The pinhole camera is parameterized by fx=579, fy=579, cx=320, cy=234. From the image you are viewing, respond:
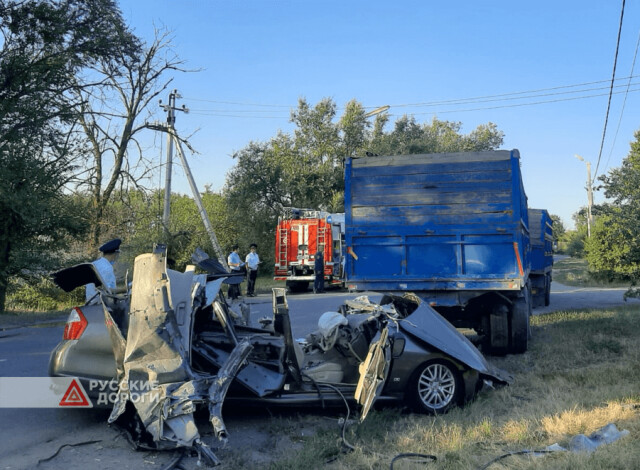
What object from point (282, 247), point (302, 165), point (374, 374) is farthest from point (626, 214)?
point (302, 165)

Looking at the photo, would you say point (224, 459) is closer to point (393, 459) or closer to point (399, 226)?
point (393, 459)

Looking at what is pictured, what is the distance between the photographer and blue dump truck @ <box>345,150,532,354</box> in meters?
8.73

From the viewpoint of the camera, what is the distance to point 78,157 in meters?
18.0

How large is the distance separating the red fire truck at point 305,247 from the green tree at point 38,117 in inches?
400

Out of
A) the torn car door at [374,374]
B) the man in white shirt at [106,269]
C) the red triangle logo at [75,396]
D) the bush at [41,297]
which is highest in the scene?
the man in white shirt at [106,269]

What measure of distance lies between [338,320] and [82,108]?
51.4 feet

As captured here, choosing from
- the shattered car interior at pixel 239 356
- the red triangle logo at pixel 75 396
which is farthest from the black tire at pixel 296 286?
the red triangle logo at pixel 75 396

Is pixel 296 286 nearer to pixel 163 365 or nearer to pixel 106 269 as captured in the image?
pixel 106 269

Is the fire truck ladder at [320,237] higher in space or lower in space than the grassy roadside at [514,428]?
higher

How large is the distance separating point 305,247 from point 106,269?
19.7 meters

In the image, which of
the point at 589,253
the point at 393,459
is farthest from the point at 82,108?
the point at 589,253

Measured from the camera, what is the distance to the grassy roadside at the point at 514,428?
4.26m

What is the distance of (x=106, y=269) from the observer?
5.92m

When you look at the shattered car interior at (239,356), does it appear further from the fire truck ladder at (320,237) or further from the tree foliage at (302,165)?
the tree foliage at (302,165)
